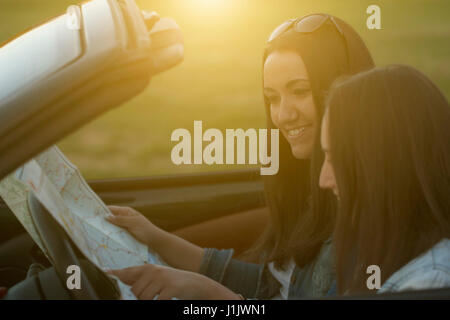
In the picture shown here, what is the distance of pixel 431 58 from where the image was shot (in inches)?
94.4

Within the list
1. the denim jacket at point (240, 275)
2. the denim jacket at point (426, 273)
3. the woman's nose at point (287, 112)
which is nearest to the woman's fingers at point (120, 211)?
the denim jacket at point (240, 275)

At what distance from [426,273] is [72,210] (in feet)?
2.63

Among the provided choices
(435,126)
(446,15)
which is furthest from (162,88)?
(435,126)

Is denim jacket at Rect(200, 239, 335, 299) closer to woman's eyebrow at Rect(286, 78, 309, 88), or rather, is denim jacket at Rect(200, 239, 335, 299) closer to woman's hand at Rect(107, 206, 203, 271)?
woman's hand at Rect(107, 206, 203, 271)

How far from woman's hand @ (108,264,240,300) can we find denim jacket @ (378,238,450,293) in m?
0.35

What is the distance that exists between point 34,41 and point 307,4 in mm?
1061

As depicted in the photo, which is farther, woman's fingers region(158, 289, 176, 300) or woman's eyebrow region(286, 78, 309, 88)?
woman's eyebrow region(286, 78, 309, 88)

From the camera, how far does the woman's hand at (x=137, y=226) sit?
162cm

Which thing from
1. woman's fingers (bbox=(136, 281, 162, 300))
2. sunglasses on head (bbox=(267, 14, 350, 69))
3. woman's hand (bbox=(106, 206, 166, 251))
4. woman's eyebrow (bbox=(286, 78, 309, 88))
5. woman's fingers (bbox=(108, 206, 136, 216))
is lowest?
woman's fingers (bbox=(136, 281, 162, 300))

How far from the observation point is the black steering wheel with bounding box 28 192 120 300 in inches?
43.8

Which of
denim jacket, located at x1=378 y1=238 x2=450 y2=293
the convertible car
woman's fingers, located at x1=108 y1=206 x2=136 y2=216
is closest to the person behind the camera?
the convertible car

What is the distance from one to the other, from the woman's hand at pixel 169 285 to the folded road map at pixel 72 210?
4cm

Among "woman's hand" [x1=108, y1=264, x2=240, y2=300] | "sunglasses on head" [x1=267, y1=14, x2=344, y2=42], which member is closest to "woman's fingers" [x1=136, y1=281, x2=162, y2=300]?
"woman's hand" [x1=108, y1=264, x2=240, y2=300]
